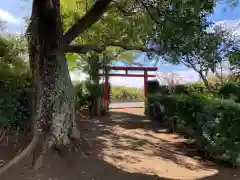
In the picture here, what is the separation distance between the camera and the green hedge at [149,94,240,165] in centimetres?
744

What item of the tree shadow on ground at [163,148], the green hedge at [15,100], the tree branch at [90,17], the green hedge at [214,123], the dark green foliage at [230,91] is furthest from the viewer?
the dark green foliage at [230,91]

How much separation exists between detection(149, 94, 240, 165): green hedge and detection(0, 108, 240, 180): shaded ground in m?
0.43

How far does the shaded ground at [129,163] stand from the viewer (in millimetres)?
6660

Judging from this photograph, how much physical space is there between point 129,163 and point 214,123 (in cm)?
225

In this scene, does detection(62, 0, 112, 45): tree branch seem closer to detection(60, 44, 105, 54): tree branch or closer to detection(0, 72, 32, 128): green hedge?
detection(60, 44, 105, 54): tree branch

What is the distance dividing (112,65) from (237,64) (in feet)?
29.2

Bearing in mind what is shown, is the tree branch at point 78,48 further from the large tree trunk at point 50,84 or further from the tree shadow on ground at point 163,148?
the tree shadow on ground at point 163,148

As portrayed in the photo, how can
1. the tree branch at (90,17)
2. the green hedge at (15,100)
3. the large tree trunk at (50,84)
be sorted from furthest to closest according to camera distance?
1. the green hedge at (15,100)
2. the tree branch at (90,17)
3. the large tree trunk at (50,84)

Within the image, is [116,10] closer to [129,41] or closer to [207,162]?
[129,41]

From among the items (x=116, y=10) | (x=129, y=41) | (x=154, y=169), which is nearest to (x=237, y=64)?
(x=129, y=41)

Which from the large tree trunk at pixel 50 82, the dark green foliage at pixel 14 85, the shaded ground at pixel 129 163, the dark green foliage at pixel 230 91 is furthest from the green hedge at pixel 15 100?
the dark green foliage at pixel 230 91

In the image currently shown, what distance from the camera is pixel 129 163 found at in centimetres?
788

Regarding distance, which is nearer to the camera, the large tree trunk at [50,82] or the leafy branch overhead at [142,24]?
the leafy branch overhead at [142,24]

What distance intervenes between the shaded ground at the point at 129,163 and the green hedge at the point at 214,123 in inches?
16.9
